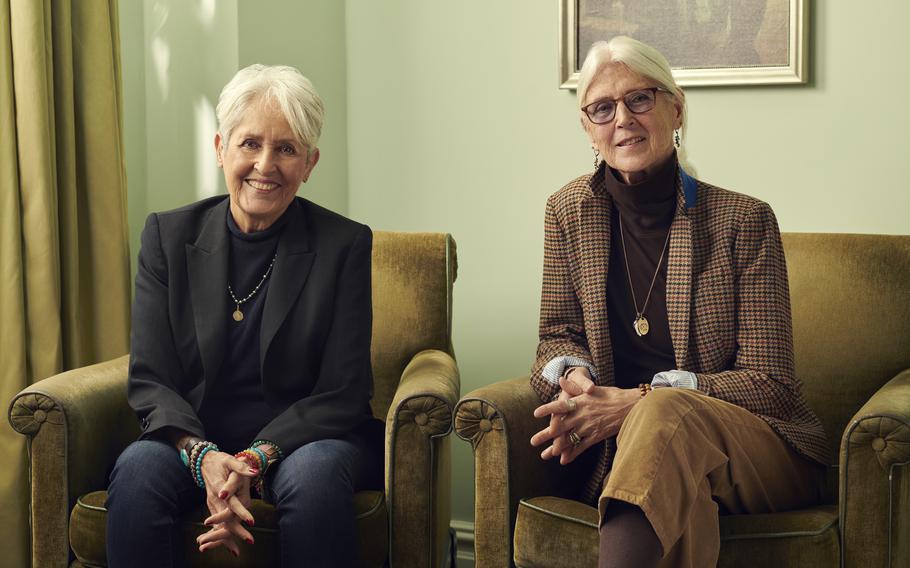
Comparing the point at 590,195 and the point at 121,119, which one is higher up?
the point at 121,119

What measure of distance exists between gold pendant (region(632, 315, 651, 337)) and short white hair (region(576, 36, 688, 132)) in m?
0.47

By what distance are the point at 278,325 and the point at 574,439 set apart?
63 cm

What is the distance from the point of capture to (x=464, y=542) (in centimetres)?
308

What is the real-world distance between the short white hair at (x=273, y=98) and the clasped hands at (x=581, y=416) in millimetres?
739

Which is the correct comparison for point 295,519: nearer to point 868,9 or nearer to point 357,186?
point 357,186

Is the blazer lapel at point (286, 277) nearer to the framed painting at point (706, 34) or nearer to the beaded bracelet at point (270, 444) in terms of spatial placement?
the beaded bracelet at point (270, 444)

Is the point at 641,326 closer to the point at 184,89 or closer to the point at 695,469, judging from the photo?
the point at 695,469

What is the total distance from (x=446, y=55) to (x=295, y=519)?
1.65m

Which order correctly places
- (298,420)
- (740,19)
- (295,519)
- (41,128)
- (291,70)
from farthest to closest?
(740,19)
(41,128)
(291,70)
(298,420)
(295,519)

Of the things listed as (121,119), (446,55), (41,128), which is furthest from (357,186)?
(41,128)

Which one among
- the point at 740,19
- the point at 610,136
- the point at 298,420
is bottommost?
the point at 298,420

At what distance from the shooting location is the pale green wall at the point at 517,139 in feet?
8.62

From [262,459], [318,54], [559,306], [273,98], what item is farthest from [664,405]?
[318,54]

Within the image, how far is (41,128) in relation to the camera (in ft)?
8.14
